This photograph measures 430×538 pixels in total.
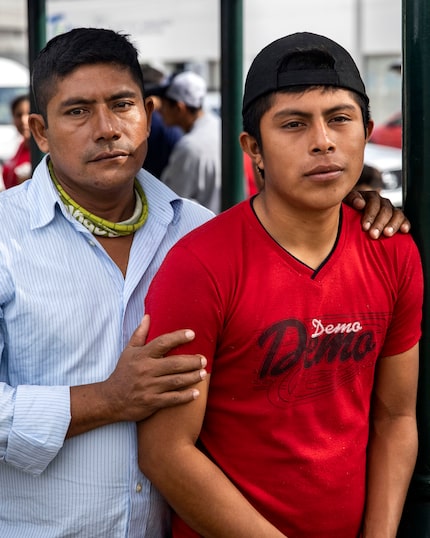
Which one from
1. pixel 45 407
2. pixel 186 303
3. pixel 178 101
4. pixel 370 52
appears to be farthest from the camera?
pixel 370 52

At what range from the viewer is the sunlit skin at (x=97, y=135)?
218cm

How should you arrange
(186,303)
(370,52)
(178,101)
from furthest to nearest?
(370,52) < (178,101) < (186,303)

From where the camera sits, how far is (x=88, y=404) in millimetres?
2010

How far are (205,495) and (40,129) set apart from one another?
3.38ft

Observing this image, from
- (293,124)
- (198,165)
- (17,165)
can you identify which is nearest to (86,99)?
(293,124)

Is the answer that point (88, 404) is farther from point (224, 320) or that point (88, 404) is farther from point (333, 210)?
point (333, 210)

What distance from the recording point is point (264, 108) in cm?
196

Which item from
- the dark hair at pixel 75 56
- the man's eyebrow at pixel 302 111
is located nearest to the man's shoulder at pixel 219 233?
the man's eyebrow at pixel 302 111

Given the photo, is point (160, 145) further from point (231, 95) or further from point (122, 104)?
point (122, 104)

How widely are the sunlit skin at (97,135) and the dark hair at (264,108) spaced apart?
32 centimetres

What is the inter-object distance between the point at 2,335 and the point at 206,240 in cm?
51


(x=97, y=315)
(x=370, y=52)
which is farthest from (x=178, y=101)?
(x=370, y=52)

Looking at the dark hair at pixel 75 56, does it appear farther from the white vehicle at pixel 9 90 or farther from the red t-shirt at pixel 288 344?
the white vehicle at pixel 9 90

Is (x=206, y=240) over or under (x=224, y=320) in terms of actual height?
over
